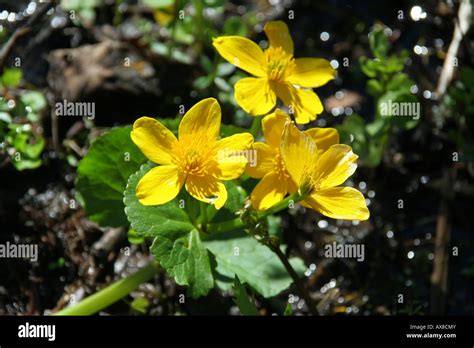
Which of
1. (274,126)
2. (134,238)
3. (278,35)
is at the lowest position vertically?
(134,238)

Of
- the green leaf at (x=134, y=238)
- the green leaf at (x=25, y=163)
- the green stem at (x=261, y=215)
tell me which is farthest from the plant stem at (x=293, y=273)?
the green leaf at (x=25, y=163)

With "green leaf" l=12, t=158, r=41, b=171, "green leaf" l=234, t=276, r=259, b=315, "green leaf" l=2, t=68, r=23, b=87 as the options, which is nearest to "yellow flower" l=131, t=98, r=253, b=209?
"green leaf" l=234, t=276, r=259, b=315

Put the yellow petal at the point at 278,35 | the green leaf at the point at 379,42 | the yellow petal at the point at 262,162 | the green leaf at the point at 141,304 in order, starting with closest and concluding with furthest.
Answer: the yellow petal at the point at 262,162
the yellow petal at the point at 278,35
the green leaf at the point at 141,304
the green leaf at the point at 379,42

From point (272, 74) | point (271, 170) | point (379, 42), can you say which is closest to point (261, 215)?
point (271, 170)

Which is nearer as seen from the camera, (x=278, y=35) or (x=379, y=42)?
(x=278, y=35)

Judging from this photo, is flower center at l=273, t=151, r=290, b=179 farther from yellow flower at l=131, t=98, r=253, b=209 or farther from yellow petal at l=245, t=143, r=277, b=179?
yellow flower at l=131, t=98, r=253, b=209

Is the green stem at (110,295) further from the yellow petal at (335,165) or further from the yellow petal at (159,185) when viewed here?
the yellow petal at (335,165)

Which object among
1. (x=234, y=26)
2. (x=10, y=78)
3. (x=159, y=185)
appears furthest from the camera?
(x=234, y=26)

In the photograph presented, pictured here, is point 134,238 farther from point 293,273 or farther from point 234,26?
point 234,26
